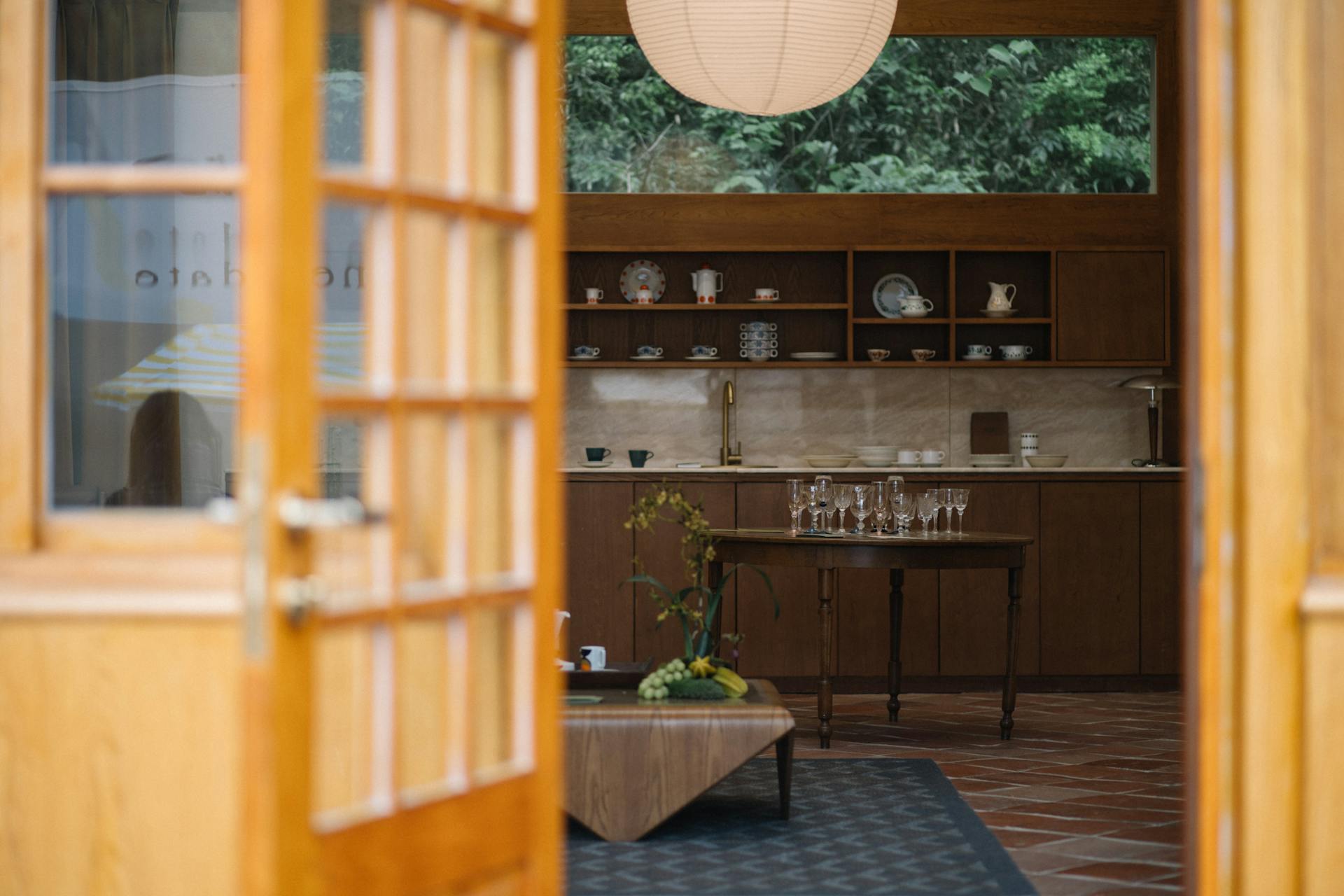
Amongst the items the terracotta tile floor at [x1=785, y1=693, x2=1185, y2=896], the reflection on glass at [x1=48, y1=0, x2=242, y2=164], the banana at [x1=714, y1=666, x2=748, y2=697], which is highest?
the reflection on glass at [x1=48, y1=0, x2=242, y2=164]

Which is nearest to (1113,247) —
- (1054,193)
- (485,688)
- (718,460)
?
(1054,193)

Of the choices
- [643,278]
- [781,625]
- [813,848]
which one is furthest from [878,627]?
[813,848]

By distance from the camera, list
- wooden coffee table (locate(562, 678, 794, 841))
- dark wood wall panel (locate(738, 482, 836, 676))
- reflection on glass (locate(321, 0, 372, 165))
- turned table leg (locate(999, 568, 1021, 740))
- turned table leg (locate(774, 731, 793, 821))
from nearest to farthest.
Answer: wooden coffee table (locate(562, 678, 794, 841)) < turned table leg (locate(774, 731, 793, 821)) < turned table leg (locate(999, 568, 1021, 740)) < reflection on glass (locate(321, 0, 372, 165)) < dark wood wall panel (locate(738, 482, 836, 676))

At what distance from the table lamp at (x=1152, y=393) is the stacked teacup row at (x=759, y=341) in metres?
1.82

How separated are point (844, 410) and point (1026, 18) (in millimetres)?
2270

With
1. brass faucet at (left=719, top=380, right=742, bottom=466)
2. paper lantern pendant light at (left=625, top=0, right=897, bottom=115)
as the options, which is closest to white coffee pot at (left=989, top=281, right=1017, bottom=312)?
brass faucet at (left=719, top=380, right=742, bottom=466)

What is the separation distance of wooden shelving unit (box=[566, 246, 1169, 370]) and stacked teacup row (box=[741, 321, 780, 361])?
0.13 m

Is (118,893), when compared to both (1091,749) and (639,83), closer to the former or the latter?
(1091,749)

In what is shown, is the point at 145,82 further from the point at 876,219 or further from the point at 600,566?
the point at 876,219

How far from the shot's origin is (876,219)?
23.1 feet

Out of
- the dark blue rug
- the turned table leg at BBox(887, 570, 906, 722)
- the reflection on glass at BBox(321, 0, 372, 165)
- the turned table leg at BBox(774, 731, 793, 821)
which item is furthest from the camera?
the reflection on glass at BBox(321, 0, 372, 165)

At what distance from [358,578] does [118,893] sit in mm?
666

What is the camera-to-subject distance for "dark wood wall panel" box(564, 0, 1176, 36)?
7043 millimetres

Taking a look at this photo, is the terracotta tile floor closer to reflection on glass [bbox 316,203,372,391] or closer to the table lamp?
the table lamp
